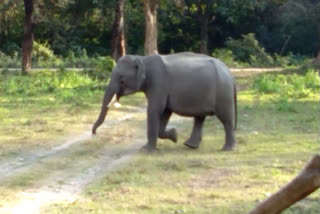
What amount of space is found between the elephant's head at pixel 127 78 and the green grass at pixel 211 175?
100 cm

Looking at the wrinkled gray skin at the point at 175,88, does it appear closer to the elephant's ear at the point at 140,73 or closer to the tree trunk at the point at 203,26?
the elephant's ear at the point at 140,73

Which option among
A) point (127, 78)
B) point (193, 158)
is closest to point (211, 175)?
point (193, 158)

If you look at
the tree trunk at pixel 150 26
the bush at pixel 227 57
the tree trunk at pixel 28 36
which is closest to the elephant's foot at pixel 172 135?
the tree trunk at pixel 150 26

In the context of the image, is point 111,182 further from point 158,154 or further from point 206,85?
point 206,85

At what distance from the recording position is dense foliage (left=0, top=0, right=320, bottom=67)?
41.7 meters

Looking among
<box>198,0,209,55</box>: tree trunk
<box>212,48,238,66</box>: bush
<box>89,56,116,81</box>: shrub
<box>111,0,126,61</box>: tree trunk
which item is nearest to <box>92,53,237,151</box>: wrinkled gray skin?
<box>89,56,116,81</box>: shrub

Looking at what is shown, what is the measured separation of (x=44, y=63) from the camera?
38.7 metres

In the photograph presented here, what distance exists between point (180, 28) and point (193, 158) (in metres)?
36.2

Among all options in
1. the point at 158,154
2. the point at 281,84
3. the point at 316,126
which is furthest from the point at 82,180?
the point at 281,84

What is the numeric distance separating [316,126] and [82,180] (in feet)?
20.3

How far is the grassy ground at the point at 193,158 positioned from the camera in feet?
27.1

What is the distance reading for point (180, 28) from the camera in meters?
47.2

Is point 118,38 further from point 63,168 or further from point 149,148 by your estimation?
point 63,168

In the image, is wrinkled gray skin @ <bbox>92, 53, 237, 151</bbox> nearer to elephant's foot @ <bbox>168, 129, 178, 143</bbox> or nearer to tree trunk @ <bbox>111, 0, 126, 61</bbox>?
elephant's foot @ <bbox>168, 129, 178, 143</bbox>
